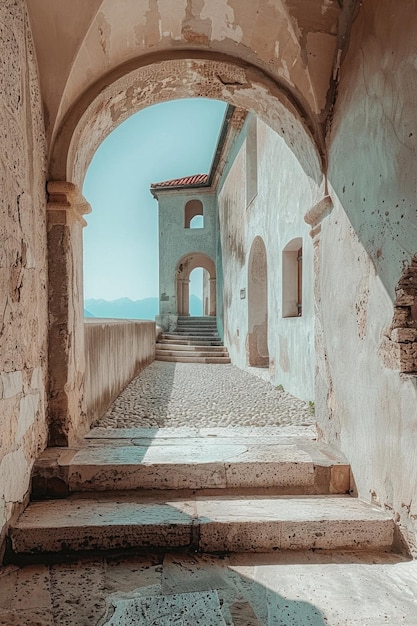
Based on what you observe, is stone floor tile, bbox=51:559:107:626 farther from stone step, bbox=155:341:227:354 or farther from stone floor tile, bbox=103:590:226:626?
stone step, bbox=155:341:227:354

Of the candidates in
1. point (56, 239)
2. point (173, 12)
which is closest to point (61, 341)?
point (56, 239)

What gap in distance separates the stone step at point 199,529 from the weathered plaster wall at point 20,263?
21cm

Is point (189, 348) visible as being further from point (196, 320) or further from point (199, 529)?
point (199, 529)

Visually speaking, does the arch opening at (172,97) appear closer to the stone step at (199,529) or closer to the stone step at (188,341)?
the stone step at (199,529)

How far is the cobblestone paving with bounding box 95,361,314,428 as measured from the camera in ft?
12.7

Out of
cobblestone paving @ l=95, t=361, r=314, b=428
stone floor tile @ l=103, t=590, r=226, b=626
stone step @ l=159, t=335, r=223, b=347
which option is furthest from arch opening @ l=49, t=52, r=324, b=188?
stone step @ l=159, t=335, r=223, b=347

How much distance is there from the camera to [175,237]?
17.0m

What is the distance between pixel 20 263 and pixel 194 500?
174 cm

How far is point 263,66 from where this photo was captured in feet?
9.72

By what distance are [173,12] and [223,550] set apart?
341 cm

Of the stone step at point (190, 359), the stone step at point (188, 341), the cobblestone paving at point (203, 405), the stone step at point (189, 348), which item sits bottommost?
the stone step at point (190, 359)

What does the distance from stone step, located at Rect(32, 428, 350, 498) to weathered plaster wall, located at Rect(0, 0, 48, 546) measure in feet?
0.67

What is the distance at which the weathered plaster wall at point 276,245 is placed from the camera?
198 inches

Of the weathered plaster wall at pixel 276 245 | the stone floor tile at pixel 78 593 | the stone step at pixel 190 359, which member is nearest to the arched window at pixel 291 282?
the weathered plaster wall at pixel 276 245
